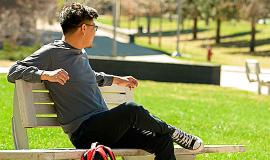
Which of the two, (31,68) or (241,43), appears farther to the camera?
(241,43)

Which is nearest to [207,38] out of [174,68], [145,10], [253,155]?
[145,10]

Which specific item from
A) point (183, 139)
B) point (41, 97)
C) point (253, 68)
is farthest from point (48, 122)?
point (253, 68)

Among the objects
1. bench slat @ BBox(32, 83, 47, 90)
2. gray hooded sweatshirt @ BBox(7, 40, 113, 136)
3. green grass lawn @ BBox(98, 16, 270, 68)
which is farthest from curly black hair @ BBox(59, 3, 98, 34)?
green grass lawn @ BBox(98, 16, 270, 68)

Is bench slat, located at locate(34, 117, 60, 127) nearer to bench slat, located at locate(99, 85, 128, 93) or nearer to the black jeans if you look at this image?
the black jeans

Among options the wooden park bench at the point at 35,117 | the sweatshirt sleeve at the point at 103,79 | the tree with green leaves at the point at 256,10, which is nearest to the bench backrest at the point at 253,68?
the sweatshirt sleeve at the point at 103,79

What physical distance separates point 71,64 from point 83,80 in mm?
153

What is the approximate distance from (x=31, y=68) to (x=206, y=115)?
833 cm

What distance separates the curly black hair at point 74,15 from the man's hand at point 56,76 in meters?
0.40

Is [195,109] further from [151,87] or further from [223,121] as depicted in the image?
[151,87]

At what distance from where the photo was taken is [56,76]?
527 cm

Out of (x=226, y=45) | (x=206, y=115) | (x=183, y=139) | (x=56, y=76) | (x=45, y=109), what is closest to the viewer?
(x=56, y=76)

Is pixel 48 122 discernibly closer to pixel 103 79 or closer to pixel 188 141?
pixel 103 79

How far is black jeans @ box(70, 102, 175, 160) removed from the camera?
17.7 ft

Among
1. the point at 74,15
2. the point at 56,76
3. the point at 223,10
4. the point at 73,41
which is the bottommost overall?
the point at 223,10
